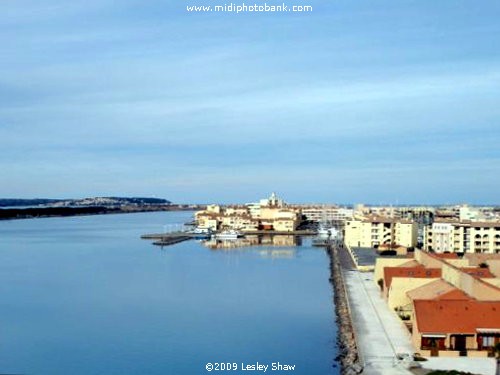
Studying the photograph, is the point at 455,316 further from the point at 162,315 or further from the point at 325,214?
the point at 325,214

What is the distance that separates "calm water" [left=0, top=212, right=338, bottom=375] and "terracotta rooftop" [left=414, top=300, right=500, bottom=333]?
1.35 m

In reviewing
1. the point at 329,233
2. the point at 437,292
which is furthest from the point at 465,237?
the point at 329,233

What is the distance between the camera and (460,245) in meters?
22.7

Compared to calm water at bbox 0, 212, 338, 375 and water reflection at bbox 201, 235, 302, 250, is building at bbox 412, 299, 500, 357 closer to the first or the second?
calm water at bbox 0, 212, 338, 375

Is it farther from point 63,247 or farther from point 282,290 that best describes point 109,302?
point 63,247

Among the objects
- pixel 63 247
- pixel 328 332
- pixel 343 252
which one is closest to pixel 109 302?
pixel 328 332

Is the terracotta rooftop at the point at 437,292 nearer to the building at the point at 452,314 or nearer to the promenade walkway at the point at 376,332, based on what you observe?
the building at the point at 452,314

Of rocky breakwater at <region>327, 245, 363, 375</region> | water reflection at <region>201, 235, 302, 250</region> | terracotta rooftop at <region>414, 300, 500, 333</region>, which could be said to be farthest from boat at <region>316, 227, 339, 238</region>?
terracotta rooftop at <region>414, 300, 500, 333</region>

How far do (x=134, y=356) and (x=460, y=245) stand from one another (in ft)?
49.5

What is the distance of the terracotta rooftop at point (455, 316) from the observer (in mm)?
9047

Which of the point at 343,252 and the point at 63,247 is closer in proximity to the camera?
A: the point at 343,252

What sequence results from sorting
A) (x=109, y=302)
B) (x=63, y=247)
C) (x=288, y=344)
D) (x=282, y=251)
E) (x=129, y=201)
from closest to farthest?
(x=288, y=344), (x=109, y=302), (x=282, y=251), (x=63, y=247), (x=129, y=201)

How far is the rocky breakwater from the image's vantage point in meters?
8.73

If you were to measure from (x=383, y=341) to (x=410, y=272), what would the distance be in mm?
3793
